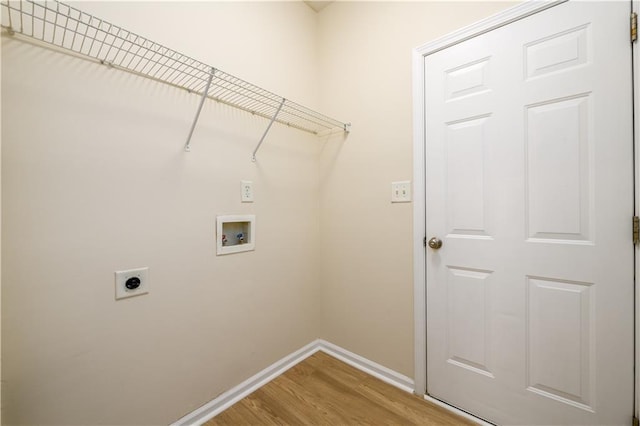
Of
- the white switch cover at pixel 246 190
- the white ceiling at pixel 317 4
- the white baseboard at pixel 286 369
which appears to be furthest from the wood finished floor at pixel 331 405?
the white ceiling at pixel 317 4

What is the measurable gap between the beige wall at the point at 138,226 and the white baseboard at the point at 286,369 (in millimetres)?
61

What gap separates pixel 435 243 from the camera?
1448 mm

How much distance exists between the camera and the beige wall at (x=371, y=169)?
1.56m

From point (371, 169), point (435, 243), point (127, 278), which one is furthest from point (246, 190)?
point (435, 243)

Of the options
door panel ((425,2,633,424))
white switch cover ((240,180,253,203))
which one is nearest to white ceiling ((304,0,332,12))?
door panel ((425,2,633,424))

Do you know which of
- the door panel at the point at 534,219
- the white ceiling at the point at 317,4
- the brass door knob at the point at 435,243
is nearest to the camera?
the door panel at the point at 534,219

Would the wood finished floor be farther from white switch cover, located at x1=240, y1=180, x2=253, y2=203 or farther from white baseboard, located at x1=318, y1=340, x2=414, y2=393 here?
white switch cover, located at x1=240, y1=180, x2=253, y2=203

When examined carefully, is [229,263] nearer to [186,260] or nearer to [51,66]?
[186,260]

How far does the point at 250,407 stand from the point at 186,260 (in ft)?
2.92

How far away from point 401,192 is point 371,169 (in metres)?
0.27

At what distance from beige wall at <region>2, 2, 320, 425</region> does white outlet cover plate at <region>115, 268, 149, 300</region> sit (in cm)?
3

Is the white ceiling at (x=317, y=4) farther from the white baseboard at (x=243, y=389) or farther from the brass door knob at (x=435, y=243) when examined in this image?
the white baseboard at (x=243, y=389)

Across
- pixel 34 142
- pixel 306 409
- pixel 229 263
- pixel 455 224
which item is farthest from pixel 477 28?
pixel 306 409

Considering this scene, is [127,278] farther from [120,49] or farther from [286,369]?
[286,369]
